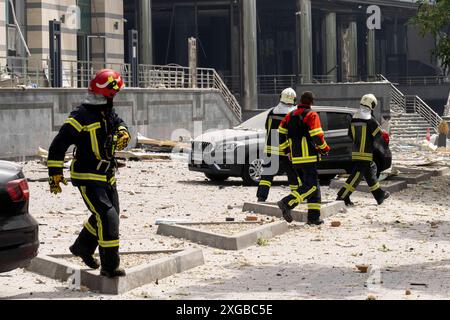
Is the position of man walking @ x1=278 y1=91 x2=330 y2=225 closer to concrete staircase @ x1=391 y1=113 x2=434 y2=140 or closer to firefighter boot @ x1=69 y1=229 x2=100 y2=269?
firefighter boot @ x1=69 y1=229 x2=100 y2=269

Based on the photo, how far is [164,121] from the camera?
3728 cm

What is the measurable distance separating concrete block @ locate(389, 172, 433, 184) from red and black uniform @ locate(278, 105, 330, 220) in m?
7.37

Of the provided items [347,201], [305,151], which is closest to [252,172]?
[347,201]

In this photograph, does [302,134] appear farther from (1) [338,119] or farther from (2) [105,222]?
(1) [338,119]

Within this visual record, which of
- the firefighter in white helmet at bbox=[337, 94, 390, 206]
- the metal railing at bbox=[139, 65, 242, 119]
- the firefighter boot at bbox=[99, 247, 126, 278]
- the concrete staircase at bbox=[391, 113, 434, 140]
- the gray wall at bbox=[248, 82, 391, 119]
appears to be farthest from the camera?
the concrete staircase at bbox=[391, 113, 434, 140]

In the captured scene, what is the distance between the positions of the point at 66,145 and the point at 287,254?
3.49 metres

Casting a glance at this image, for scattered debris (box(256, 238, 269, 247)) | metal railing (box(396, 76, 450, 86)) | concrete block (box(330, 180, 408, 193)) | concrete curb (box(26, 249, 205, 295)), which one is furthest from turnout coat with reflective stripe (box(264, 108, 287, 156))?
metal railing (box(396, 76, 450, 86))

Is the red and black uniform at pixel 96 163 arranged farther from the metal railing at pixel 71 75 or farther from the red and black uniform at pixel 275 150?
the metal railing at pixel 71 75

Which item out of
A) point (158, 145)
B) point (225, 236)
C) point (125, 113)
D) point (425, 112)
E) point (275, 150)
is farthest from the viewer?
point (425, 112)

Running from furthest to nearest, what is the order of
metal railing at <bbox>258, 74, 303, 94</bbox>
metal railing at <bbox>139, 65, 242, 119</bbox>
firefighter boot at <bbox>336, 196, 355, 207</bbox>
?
1. metal railing at <bbox>258, 74, 303, 94</bbox>
2. metal railing at <bbox>139, 65, 242, 119</bbox>
3. firefighter boot at <bbox>336, 196, 355, 207</bbox>

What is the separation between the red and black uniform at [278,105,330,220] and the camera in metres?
14.3

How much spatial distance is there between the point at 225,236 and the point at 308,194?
95.3 inches

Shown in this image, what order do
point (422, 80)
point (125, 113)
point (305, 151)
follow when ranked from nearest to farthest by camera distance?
point (305, 151), point (125, 113), point (422, 80)

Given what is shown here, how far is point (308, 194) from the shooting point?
1437cm
